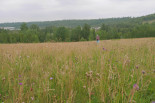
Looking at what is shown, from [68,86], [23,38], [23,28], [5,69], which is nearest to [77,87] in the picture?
[68,86]

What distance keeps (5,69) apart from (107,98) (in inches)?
74.7

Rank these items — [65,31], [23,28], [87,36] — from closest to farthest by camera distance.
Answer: [65,31], [87,36], [23,28]

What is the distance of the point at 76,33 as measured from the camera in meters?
59.0

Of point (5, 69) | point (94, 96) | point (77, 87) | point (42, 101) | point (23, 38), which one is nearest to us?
point (42, 101)

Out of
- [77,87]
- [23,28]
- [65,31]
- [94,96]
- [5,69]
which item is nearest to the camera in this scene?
[94,96]

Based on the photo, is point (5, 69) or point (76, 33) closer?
point (5, 69)

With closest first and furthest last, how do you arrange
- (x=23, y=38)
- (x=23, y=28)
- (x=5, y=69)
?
(x=5, y=69), (x=23, y=38), (x=23, y=28)

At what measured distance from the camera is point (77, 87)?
63.6 inches

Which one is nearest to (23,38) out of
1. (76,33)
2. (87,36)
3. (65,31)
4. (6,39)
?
(6,39)

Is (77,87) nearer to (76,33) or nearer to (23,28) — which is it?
(76,33)

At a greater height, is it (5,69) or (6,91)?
(5,69)

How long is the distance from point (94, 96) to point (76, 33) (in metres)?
58.4

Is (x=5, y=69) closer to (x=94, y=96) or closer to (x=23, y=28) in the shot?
(x=94, y=96)

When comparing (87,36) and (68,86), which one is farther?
(87,36)
